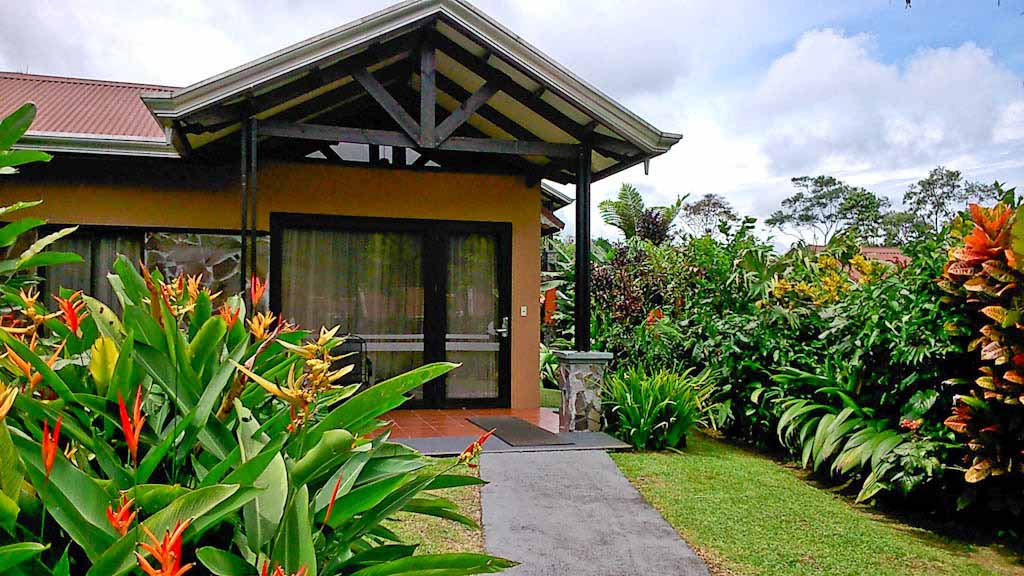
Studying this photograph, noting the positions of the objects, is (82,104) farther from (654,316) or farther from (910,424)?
(910,424)

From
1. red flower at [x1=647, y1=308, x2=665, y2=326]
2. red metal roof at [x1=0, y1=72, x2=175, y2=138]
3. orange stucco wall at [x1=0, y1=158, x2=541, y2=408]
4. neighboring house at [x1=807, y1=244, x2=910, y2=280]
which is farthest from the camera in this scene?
red metal roof at [x1=0, y1=72, x2=175, y2=138]

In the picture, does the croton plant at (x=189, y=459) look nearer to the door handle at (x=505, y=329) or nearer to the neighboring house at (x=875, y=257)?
the neighboring house at (x=875, y=257)

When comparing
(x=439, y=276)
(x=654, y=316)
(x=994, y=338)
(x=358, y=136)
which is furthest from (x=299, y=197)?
(x=994, y=338)

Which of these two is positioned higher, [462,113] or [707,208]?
[707,208]

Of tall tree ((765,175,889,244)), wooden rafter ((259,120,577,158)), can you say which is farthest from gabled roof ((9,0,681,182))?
tall tree ((765,175,889,244))

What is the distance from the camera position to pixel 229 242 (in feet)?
29.5

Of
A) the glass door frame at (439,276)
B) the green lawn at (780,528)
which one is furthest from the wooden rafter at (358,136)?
the green lawn at (780,528)

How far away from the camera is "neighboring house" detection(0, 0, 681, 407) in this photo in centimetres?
726

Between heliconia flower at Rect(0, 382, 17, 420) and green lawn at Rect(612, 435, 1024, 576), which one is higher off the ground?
heliconia flower at Rect(0, 382, 17, 420)

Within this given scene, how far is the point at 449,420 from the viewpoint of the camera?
8891mm

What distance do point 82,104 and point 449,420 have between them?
7.56 m

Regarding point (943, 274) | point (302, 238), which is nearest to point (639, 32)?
point (302, 238)

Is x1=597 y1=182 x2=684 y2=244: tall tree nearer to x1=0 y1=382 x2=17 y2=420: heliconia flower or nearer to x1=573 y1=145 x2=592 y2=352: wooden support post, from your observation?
x1=573 y1=145 x2=592 y2=352: wooden support post

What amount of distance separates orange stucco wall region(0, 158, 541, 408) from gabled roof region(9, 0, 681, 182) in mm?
732
